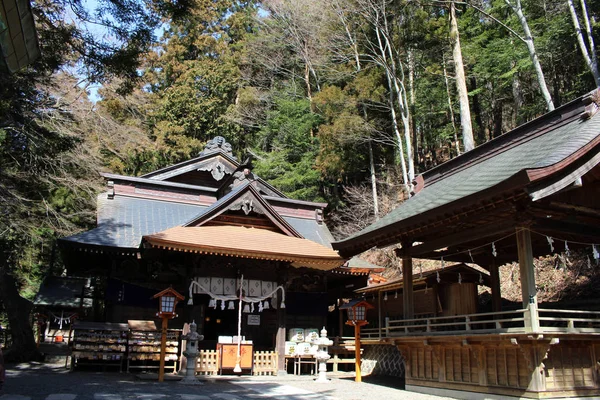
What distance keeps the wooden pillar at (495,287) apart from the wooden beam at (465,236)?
8.25ft

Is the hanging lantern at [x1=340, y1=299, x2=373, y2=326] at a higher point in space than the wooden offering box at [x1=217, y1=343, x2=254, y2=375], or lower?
higher

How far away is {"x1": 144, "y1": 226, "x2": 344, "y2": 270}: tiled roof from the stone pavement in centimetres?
342

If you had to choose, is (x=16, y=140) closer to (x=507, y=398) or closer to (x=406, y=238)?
(x=406, y=238)

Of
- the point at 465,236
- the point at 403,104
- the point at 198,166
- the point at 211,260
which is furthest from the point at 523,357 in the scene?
the point at 403,104

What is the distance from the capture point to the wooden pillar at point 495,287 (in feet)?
41.3

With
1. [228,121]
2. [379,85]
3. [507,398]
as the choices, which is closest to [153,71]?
[228,121]

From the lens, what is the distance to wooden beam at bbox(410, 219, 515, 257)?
30.7 ft

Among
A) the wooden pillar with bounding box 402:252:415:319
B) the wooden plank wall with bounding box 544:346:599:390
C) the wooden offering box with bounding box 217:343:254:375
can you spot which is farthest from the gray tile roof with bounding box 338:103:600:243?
the wooden offering box with bounding box 217:343:254:375

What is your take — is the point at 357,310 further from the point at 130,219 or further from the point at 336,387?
the point at 130,219

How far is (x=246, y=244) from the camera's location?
45.5 ft

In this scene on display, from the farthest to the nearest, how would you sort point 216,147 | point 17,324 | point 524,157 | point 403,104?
point 403,104, point 216,147, point 17,324, point 524,157

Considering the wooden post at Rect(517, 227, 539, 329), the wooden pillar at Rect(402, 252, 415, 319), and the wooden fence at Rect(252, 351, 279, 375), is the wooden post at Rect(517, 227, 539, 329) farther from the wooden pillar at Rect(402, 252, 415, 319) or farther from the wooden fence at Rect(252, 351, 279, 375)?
the wooden fence at Rect(252, 351, 279, 375)

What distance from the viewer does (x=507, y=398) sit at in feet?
28.8

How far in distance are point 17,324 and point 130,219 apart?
16.7ft
